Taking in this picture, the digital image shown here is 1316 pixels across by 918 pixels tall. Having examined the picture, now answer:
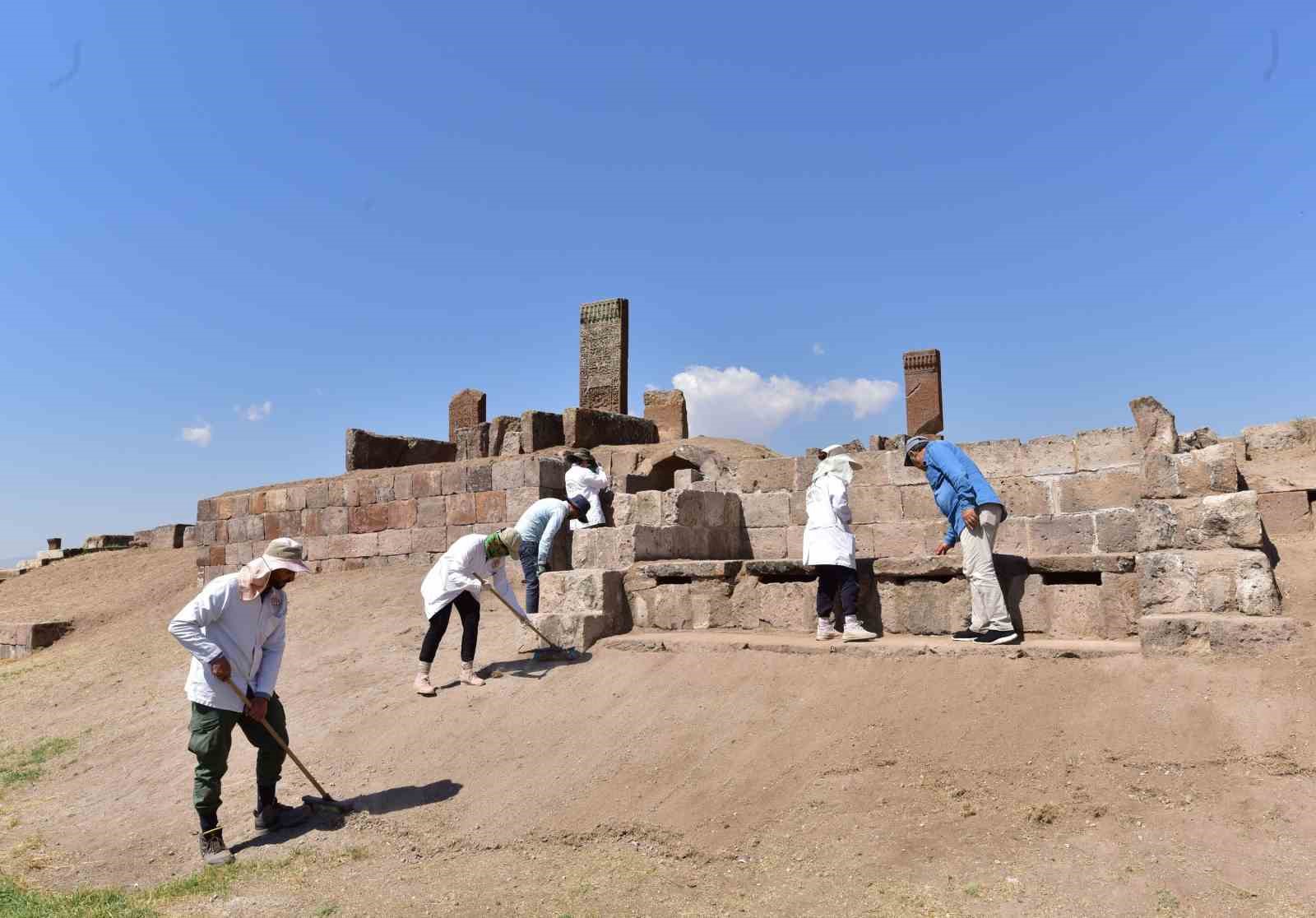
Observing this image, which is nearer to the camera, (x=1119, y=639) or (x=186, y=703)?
(x=1119, y=639)

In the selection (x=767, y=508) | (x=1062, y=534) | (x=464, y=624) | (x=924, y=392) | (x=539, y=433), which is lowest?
(x=464, y=624)

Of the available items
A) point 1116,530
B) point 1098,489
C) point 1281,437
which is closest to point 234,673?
point 1116,530

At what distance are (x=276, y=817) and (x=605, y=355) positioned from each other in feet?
62.5

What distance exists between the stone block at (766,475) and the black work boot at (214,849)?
714 cm

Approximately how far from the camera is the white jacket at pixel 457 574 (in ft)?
24.9

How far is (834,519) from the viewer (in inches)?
292

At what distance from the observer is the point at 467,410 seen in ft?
78.3

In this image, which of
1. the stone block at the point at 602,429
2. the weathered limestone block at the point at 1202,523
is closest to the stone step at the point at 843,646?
the weathered limestone block at the point at 1202,523

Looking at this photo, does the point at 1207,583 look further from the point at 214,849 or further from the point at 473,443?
the point at 473,443

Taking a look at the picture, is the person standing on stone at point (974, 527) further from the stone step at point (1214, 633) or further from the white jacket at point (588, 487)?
the white jacket at point (588, 487)

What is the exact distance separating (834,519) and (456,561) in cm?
297

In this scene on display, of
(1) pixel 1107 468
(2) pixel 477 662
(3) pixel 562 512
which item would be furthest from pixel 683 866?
(1) pixel 1107 468

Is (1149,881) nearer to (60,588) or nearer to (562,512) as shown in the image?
(562,512)

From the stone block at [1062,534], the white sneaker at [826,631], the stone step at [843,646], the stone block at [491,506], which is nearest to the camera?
the stone step at [843,646]
